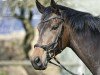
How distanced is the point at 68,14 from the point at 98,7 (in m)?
4.17

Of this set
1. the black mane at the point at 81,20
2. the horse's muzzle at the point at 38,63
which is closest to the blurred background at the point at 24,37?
the black mane at the point at 81,20

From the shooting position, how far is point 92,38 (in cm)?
622

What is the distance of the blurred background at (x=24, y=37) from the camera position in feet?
33.0

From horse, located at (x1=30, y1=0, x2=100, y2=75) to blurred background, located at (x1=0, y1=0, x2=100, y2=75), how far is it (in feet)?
6.62

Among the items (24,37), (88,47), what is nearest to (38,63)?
(88,47)

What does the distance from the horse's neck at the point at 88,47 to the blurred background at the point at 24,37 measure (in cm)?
208

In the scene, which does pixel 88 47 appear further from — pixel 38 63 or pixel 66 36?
pixel 38 63

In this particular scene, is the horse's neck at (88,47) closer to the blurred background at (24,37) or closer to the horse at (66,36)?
the horse at (66,36)

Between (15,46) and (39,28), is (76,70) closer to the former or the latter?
(39,28)

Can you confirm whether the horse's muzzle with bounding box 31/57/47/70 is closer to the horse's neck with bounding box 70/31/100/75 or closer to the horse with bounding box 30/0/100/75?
the horse with bounding box 30/0/100/75

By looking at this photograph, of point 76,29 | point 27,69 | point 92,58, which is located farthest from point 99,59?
point 27,69

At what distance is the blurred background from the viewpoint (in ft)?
33.0

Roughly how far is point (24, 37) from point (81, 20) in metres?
12.8

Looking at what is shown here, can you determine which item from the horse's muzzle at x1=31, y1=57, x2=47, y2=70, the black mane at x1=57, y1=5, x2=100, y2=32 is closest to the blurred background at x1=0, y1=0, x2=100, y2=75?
the black mane at x1=57, y1=5, x2=100, y2=32
